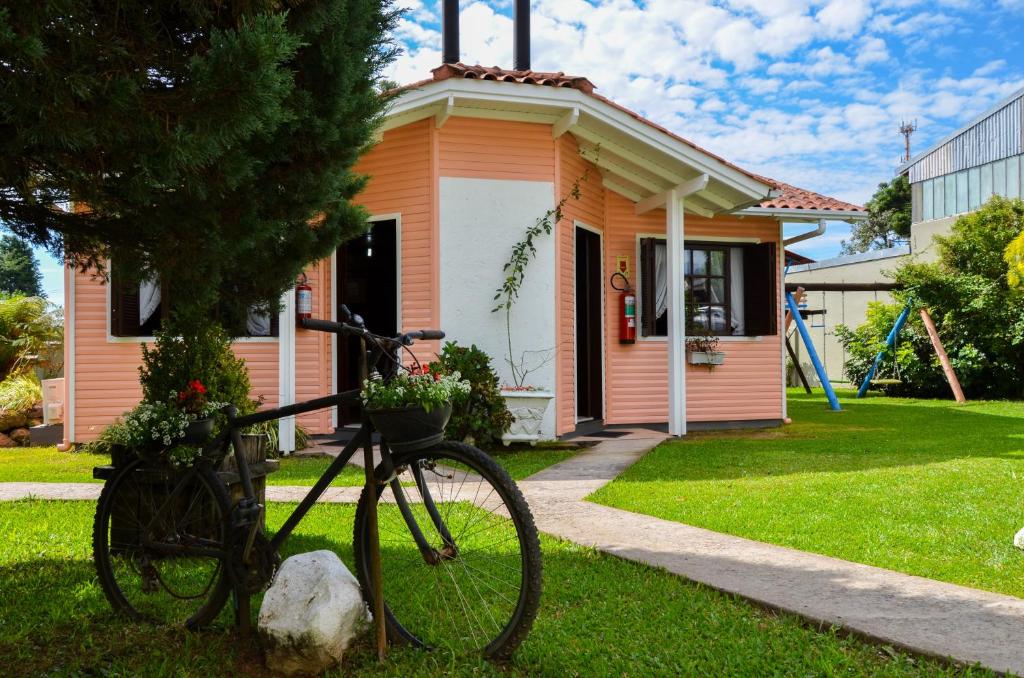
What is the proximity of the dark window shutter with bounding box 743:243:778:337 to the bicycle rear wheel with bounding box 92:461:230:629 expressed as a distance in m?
8.53

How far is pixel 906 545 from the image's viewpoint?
3.84 metres

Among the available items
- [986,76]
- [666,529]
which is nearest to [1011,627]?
[666,529]

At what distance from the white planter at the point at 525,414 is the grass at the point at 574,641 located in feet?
13.1

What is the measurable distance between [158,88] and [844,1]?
8596 millimetres

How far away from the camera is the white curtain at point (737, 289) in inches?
413

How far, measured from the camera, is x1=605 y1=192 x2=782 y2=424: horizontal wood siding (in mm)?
9695

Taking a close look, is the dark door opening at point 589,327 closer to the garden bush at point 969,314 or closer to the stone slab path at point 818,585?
the stone slab path at point 818,585

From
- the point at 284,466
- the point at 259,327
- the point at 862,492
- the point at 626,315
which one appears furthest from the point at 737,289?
the point at 284,466

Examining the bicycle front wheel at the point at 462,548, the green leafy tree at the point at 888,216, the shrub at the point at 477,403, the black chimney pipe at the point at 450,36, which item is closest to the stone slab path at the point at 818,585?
the bicycle front wheel at the point at 462,548

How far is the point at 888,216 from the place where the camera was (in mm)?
40438

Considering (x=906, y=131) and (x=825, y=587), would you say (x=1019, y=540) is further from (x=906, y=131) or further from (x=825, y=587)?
(x=906, y=131)

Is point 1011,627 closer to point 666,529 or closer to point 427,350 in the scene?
point 666,529

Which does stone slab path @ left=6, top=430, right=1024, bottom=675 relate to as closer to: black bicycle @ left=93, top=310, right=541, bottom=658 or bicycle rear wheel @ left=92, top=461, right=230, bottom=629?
black bicycle @ left=93, top=310, right=541, bottom=658

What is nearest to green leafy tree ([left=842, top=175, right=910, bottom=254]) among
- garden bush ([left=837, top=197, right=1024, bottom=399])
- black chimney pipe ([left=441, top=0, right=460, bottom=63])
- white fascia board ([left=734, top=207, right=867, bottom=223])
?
garden bush ([left=837, top=197, right=1024, bottom=399])
